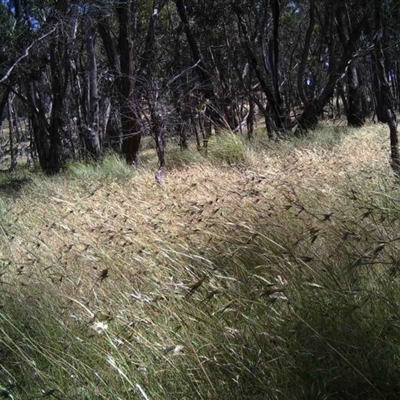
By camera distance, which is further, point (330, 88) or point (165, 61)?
point (165, 61)

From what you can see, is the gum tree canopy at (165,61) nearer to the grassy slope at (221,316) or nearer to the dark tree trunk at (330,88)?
the dark tree trunk at (330,88)

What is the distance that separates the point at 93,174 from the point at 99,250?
18.9 ft

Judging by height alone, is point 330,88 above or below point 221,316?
above

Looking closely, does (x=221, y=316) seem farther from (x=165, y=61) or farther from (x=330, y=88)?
(x=165, y=61)

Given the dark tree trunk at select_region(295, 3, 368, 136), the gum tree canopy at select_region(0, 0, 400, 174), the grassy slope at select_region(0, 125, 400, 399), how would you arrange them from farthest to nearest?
the dark tree trunk at select_region(295, 3, 368, 136)
the gum tree canopy at select_region(0, 0, 400, 174)
the grassy slope at select_region(0, 125, 400, 399)

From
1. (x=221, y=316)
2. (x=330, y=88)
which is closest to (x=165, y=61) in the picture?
(x=330, y=88)

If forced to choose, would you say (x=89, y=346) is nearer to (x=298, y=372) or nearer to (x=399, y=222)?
(x=298, y=372)

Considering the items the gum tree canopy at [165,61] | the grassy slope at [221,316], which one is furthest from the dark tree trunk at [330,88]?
the grassy slope at [221,316]

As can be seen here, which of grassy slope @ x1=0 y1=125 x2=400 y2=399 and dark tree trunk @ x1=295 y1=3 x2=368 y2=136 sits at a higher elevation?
dark tree trunk @ x1=295 y1=3 x2=368 y2=136

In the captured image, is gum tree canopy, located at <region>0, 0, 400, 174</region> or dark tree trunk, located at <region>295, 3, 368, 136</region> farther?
dark tree trunk, located at <region>295, 3, 368, 136</region>

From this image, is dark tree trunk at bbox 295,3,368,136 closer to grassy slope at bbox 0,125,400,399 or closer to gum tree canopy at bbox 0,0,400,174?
gum tree canopy at bbox 0,0,400,174

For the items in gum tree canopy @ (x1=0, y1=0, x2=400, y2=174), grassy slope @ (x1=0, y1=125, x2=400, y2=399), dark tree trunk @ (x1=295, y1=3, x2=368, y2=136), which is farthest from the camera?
dark tree trunk @ (x1=295, y1=3, x2=368, y2=136)

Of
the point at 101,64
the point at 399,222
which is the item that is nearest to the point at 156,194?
the point at 399,222

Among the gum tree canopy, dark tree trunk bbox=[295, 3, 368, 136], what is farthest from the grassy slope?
dark tree trunk bbox=[295, 3, 368, 136]
